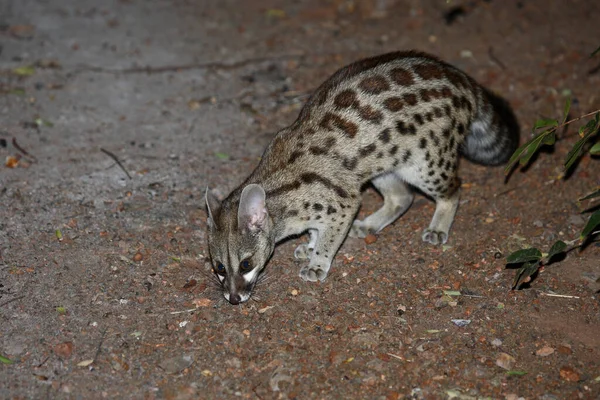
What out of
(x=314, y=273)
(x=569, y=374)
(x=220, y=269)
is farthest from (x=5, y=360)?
(x=569, y=374)

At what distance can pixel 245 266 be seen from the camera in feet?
18.7

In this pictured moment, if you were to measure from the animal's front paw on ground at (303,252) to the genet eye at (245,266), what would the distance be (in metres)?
0.73

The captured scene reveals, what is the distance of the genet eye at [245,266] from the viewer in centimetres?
568

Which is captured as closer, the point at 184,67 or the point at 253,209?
the point at 253,209

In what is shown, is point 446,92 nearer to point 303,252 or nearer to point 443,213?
point 443,213

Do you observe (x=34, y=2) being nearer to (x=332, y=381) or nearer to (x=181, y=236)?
(x=181, y=236)

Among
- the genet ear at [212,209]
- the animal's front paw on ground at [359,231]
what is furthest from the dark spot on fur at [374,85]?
the genet ear at [212,209]

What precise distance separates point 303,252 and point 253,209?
92 cm

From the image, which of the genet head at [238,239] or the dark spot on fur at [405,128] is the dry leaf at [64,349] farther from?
the dark spot on fur at [405,128]

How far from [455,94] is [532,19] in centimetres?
427

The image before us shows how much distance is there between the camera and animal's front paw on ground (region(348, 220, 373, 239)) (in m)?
6.57

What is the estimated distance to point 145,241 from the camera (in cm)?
627

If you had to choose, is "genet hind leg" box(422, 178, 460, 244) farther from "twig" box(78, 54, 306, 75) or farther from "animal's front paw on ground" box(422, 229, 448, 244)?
"twig" box(78, 54, 306, 75)

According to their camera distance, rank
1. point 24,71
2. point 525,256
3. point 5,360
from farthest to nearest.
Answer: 1. point 24,71
2. point 525,256
3. point 5,360
